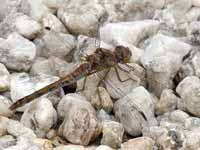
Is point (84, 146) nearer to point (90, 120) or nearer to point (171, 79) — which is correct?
point (90, 120)

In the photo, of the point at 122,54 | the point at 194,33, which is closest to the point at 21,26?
the point at 122,54

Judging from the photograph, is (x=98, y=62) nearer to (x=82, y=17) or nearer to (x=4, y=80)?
(x=82, y=17)

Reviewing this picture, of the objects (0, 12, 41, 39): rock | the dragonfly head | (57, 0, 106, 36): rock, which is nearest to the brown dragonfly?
the dragonfly head

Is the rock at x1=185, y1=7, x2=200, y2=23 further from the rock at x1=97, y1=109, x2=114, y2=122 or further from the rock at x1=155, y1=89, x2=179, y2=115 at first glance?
the rock at x1=97, y1=109, x2=114, y2=122

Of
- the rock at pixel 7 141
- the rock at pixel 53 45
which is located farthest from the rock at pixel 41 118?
the rock at pixel 53 45

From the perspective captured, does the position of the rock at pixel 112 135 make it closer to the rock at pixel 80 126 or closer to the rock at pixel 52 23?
the rock at pixel 80 126

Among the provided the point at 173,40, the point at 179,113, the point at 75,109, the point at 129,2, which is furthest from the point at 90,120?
the point at 129,2
